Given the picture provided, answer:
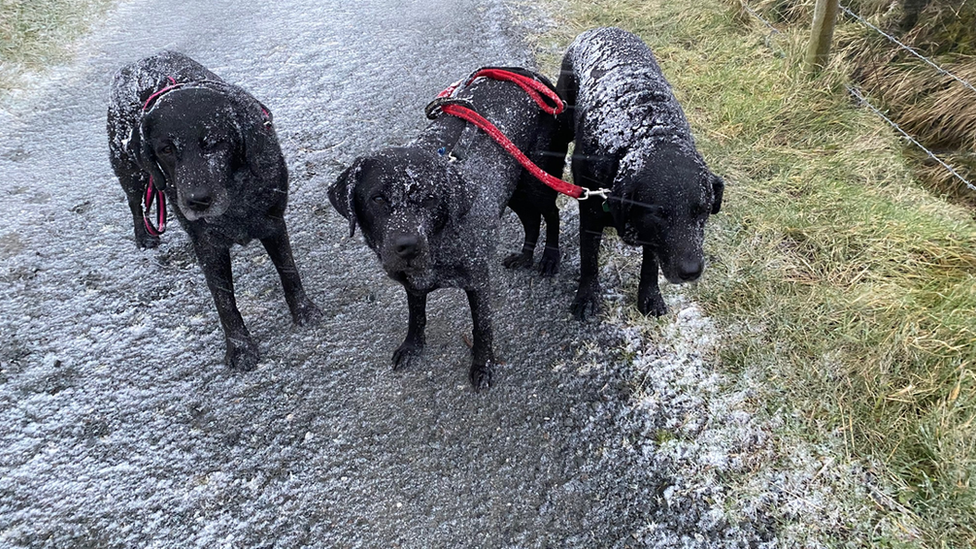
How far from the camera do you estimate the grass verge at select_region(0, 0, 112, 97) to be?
235 inches

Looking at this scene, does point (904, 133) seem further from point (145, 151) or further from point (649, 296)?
point (145, 151)

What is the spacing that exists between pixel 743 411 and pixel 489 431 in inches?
47.5

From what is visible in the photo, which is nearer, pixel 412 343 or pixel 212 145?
pixel 212 145

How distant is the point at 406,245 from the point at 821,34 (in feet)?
14.5

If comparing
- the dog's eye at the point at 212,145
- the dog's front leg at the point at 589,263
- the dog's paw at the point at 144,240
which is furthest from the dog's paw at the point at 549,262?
Answer: the dog's paw at the point at 144,240

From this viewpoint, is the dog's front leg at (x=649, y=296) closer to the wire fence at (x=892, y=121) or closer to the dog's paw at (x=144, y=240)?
the wire fence at (x=892, y=121)

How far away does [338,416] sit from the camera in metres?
2.88

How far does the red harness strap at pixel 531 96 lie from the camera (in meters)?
2.81

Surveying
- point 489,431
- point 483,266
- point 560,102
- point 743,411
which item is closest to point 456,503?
point 489,431

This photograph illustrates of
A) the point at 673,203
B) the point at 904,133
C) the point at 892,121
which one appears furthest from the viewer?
the point at 892,121

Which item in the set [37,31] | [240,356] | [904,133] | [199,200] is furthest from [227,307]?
[37,31]

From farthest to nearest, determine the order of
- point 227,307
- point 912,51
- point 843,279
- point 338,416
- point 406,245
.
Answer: point 912,51 < point 843,279 < point 227,307 < point 338,416 < point 406,245

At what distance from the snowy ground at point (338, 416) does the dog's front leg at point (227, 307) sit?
0.30 ft

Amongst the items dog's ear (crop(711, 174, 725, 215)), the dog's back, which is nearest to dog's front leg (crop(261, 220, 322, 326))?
the dog's back
